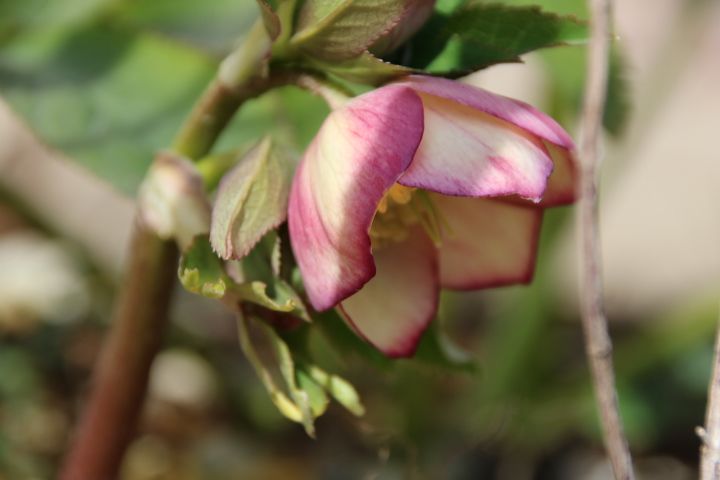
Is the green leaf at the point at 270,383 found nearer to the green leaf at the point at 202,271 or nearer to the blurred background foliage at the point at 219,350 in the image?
the green leaf at the point at 202,271

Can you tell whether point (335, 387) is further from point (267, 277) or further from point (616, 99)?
point (616, 99)

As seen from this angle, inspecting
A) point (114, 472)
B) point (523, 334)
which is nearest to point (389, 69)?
point (114, 472)

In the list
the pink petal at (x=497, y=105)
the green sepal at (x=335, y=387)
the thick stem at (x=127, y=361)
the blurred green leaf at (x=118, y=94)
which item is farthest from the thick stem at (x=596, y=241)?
the blurred green leaf at (x=118, y=94)

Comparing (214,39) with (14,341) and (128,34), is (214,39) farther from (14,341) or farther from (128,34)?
(14,341)

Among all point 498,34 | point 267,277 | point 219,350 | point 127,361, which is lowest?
point 219,350

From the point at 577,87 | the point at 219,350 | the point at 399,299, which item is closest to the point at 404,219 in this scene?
the point at 399,299

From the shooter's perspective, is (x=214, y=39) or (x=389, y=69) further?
(x=214, y=39)

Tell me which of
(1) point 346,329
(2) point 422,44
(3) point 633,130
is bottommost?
(3) point 633,130
